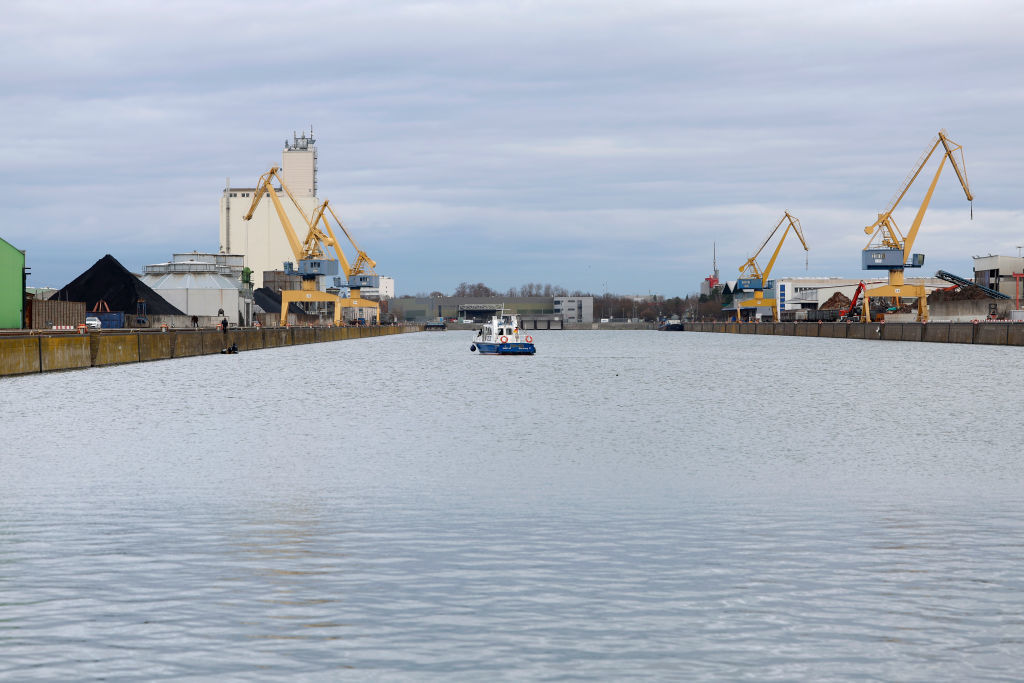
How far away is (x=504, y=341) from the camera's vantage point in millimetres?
90188

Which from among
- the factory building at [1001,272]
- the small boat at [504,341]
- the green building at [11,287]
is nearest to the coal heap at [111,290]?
the green building at [11,287]

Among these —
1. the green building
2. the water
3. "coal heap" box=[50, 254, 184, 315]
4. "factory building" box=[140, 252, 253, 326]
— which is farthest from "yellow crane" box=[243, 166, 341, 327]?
the water

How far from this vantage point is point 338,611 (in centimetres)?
920

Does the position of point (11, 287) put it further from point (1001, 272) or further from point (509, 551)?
point (1001, 272)

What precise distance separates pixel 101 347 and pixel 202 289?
316ft

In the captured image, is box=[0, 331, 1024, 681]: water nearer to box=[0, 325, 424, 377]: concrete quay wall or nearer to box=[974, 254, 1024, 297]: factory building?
box=[0, 325, 424, 377]: concrete quay wall

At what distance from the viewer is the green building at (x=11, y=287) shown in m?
75.0

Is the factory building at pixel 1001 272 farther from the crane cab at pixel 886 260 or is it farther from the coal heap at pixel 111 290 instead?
the coal heap at pixel 111 290

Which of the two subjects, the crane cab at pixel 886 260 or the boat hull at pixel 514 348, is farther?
the crane cab at pixel 886 260

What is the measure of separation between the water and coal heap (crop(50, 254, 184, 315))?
101 metres

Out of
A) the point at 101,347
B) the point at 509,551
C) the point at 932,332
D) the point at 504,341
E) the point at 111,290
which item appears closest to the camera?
the point at 509,551

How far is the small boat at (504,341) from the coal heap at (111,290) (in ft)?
149

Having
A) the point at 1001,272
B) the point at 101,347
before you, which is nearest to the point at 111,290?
the point at 101,347

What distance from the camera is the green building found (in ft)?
246
